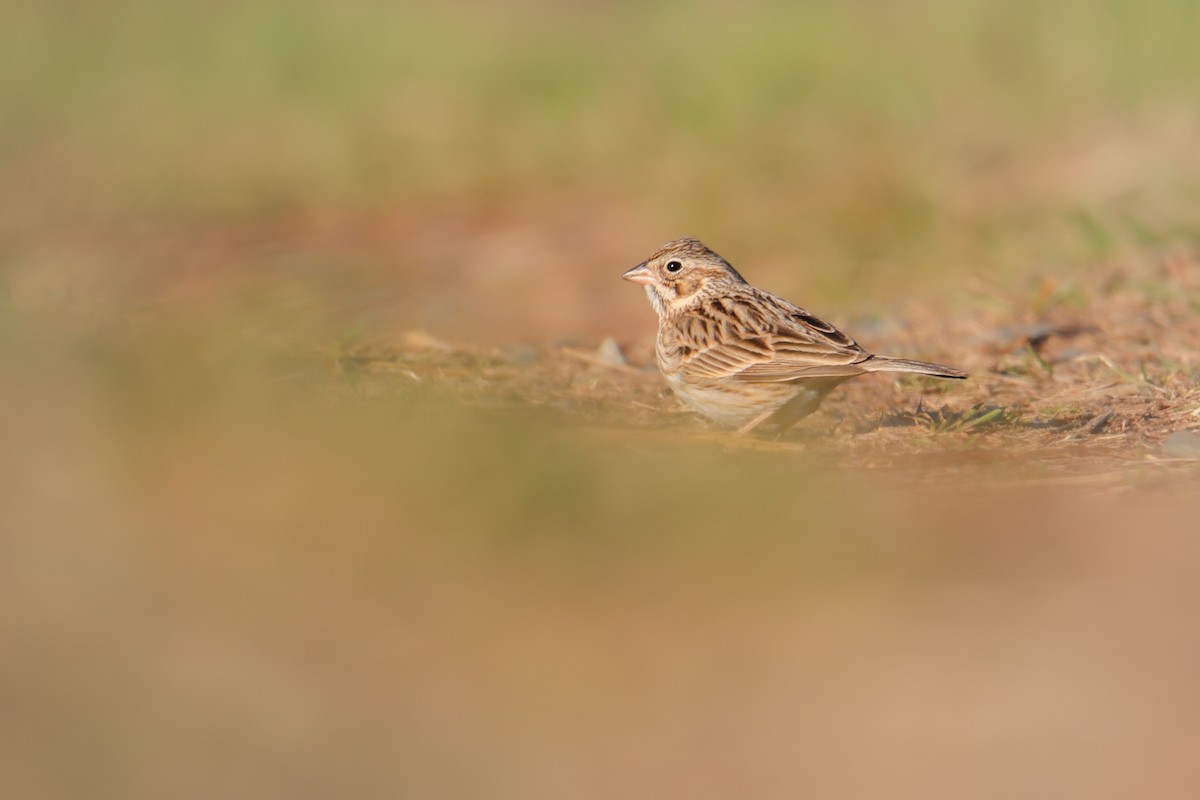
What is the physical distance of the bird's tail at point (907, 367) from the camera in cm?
579

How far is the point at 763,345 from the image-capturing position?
6.50 metres

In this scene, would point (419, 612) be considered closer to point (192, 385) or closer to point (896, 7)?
point (192, 385)

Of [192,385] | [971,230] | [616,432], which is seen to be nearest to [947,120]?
[971,230]

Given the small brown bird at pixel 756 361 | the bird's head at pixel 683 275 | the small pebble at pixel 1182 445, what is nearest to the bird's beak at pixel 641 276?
the bird's head at pixel 683 275

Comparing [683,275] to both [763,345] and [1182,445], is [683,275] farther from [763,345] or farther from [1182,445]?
[1182,445]

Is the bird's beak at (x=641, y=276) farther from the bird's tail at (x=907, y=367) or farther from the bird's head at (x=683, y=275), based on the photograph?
the bird's tail at (x=907, y=367)

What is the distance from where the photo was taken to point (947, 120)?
1227 centimetres

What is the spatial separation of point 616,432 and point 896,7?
9533 mm

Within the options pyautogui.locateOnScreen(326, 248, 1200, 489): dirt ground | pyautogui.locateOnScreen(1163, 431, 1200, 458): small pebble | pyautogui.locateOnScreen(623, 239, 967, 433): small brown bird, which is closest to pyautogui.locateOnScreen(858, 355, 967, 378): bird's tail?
pyautogui.locateOnScreen(623, 239, 967, 433): small brown bird

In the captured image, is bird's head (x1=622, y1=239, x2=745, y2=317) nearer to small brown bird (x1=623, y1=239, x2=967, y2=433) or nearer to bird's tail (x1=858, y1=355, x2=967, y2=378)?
small brown bird (x1=623, y1=239, x2=967, y2=433)

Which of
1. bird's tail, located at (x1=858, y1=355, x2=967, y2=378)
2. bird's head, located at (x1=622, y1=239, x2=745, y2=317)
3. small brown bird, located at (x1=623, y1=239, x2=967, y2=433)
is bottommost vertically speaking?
bird's tail, located at (x1=858, y1=355, x2=967, y2=378)

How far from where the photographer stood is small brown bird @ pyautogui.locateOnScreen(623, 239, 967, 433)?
244 inches

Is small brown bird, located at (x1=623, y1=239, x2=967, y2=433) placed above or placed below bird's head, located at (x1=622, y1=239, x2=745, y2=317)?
below

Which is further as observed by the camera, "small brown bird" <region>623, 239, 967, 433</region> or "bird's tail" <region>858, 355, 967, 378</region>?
"small brown bird" <region>623, 239, 967, 433</region>
